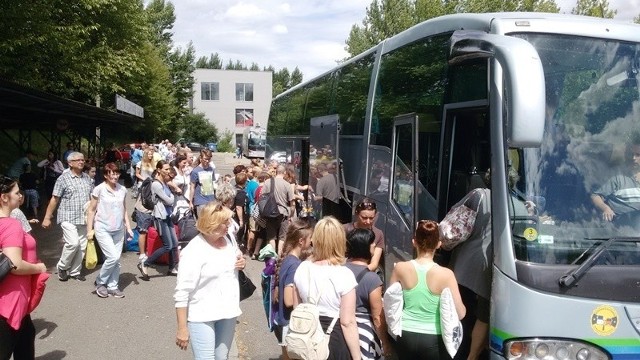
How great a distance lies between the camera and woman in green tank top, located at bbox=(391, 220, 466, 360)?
4.31 m

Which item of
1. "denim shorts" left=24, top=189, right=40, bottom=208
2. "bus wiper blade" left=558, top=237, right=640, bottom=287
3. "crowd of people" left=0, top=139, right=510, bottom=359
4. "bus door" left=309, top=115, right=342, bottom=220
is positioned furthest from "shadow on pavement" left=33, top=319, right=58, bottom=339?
"denim shorts" left=24, top=189, right=40, bottom=208

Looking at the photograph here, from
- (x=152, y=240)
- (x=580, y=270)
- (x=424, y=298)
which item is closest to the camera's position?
(x=580, y=270)

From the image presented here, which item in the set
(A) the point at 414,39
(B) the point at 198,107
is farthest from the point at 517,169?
(B) the point at 198,107

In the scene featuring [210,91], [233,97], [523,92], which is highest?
[210,91]

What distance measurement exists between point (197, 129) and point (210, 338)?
79.1 meters

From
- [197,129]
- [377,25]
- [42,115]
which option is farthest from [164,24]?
[42,115]

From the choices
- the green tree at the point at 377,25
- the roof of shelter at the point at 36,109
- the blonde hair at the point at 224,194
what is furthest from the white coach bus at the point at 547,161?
the green tree at the point at 377,25

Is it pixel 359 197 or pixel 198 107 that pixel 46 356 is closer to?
pixel 359 197

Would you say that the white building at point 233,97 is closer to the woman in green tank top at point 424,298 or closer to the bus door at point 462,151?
the bus door at point 462,151

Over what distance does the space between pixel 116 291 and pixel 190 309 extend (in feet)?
14.4

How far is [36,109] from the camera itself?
13969mm

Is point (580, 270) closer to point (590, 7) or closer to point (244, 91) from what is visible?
point (590, 7)

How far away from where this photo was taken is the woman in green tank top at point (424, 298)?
4.31 m

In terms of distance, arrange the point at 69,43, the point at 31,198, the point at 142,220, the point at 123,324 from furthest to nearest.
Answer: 1. the point at 69,43
2. the point at 31,198
3. the point at 142,220
4. the point at 123,324
